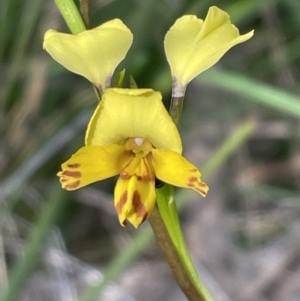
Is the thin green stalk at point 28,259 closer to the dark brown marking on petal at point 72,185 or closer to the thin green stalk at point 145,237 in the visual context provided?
the thin green stalk at point 145,237

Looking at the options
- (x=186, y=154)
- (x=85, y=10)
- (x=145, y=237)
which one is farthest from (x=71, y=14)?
(x=186, y=154)

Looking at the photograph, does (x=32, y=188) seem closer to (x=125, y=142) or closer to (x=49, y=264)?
(x=49, y=264)

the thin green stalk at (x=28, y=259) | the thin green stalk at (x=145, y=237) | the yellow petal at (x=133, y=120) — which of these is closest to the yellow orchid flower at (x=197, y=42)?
the yellow petal at (x=133, y=120)

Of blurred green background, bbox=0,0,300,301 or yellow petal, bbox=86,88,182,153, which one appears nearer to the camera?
yellow petal, bbox=86,88,182,153

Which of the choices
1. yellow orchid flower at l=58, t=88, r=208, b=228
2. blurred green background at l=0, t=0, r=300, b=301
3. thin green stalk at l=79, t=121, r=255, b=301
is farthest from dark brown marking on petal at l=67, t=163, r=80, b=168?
blurred green background at l=0, t=0, r=300, b=301

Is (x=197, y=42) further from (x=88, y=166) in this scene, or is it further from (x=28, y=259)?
(x=28, y=259)

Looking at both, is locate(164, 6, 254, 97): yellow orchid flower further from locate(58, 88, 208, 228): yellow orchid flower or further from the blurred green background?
the blurred green background

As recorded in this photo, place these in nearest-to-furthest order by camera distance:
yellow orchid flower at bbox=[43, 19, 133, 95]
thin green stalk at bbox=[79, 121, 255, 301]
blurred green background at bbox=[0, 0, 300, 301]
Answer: yellow orchid flower at bbox=[43, 19, 133, 95] → thin green stalk at bbox=[79, 121, 255, 301] → blurred green background at bbox=[0, 0, 300, 301]
